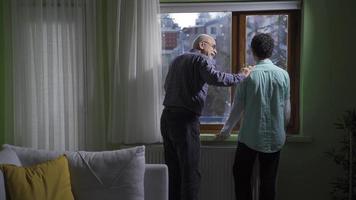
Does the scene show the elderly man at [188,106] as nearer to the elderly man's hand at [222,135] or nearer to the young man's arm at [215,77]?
the young man's arm at [215,77]

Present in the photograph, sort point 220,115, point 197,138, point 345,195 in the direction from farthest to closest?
point 220,115
point 345,195
point 197,138

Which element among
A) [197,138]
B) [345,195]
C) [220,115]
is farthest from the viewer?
[220,115]

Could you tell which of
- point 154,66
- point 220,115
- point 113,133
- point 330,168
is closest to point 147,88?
point 154,66

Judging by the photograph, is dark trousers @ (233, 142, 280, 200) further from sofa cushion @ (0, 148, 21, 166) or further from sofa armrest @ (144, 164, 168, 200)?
sofa cushion @ (0, 148, 21, 166)

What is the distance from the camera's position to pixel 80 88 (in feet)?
9.91

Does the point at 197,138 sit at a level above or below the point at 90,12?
below

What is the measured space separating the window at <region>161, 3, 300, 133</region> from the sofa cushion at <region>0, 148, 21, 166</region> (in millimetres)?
1367

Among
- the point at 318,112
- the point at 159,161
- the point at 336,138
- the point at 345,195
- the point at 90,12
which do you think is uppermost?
the point at 90,12

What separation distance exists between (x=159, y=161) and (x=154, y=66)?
0.74 metres

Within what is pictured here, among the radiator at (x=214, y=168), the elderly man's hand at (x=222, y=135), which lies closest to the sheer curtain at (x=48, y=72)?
the radiator at (x=214, y=168)

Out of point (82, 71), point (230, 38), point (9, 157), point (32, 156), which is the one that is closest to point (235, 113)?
point (230, 38)

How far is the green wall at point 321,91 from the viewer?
2934 mm

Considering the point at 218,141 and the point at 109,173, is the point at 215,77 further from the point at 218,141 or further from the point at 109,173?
the point at 109,173

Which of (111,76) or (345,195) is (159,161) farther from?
(345,195)
